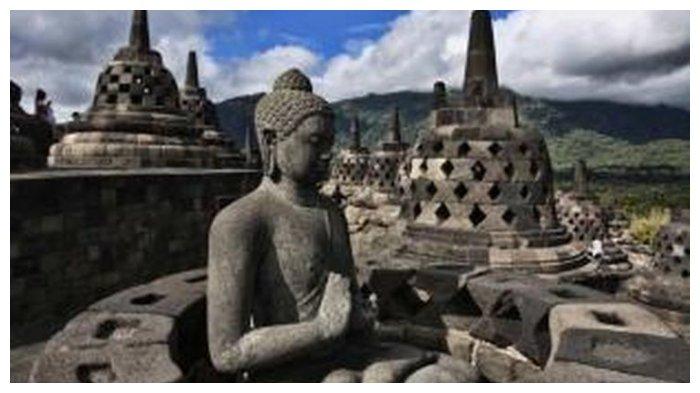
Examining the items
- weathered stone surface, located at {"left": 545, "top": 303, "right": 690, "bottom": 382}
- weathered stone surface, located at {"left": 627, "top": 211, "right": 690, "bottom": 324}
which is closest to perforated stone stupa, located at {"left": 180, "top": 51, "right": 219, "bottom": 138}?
weathered stone surface, located at {"left": 627, "top": 211, "right": 690, "bottom": 324}

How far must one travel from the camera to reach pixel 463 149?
684 centimetres

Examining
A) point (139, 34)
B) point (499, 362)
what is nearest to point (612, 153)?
point (139, 34)

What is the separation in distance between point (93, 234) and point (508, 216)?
13.9 feet

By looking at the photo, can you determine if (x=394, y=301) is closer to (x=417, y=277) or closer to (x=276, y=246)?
(x=417, y=277)

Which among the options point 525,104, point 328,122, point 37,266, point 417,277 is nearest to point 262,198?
point 328,122

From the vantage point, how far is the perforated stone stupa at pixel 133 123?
1006cm

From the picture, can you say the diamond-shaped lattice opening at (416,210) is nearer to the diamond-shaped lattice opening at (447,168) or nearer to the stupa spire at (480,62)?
the diamond-shaped lattice opening at (447,168)

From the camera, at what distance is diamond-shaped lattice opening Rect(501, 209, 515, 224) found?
6789mm

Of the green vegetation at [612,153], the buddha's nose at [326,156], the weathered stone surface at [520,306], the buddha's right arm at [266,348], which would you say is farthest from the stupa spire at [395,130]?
the green vegetation at [612,153]

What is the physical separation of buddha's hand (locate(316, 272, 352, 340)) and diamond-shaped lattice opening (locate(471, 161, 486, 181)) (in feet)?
13.3

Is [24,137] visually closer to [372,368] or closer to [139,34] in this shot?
[139,34]

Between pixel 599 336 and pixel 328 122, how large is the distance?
1509 mm

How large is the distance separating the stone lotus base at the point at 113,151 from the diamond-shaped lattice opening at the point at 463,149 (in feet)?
16.9

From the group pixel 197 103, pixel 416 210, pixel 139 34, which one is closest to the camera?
pixel 416 210
